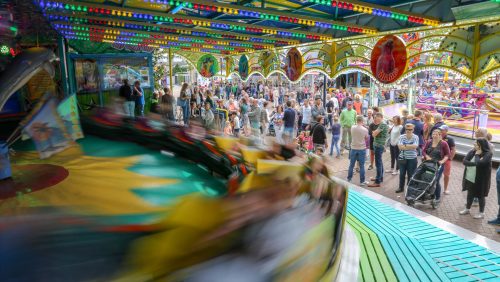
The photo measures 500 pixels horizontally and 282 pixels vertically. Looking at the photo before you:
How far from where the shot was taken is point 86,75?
1145 centimetres

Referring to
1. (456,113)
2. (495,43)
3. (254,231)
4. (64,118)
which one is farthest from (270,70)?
(254,231)

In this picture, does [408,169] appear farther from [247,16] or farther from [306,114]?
[247,16]

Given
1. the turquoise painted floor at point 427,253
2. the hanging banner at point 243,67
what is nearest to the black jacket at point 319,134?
the turquoise painted floor at point 427,253

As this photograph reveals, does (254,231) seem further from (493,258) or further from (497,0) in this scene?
(497,0)

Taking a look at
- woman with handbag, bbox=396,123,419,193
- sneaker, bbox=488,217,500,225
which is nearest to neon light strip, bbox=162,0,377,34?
woman with handbag, bbox=396,123,419,193

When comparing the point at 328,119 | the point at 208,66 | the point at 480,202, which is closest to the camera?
Result: the point at 480,202

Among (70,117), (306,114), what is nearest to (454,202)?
(306,114)

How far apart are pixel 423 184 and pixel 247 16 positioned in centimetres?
472

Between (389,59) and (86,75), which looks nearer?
(389,59)

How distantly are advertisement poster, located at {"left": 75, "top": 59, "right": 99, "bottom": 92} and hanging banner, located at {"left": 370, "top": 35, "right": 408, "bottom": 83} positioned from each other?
29.8 ft

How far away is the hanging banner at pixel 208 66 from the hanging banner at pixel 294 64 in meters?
4.99

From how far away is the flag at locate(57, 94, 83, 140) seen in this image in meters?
4.35

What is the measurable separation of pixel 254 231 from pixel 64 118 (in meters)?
4.12

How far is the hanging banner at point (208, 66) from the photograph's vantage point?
15016 mm
